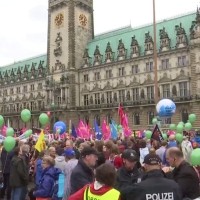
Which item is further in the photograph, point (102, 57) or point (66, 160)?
point (102, 57)

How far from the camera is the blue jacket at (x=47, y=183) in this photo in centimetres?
815

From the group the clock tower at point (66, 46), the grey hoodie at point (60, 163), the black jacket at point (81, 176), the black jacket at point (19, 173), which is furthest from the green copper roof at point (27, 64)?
the black jacket at point (81, 176)

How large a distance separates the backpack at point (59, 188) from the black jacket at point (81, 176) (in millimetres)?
1819

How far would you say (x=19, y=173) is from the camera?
10.2m

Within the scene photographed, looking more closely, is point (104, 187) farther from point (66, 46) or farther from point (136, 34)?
point (66, 46)

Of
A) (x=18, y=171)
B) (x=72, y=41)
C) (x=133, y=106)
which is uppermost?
(x=72, y=41)

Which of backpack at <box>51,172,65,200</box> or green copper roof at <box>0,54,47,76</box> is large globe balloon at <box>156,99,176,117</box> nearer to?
backpack at <box>51,172,65,200</box>

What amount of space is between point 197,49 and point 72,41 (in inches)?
967

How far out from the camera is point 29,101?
78.2 metres

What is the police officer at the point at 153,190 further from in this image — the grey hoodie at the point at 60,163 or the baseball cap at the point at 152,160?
the grey hoodie at the point at 60,163

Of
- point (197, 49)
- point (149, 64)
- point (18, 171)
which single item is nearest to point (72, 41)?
point (149, 64)

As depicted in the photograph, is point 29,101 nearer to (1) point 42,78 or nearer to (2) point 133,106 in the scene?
(1) point 42,78

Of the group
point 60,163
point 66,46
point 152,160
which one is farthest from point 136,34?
point 152,160

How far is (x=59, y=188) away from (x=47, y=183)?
1.10ft
